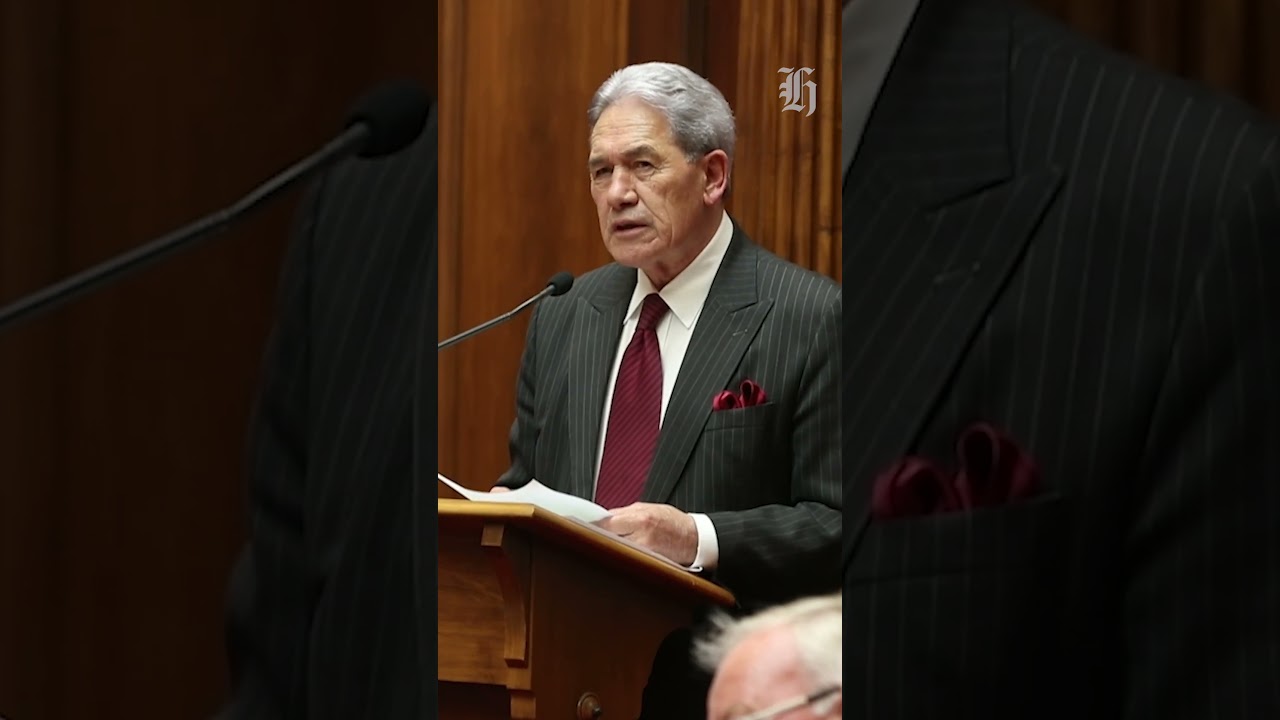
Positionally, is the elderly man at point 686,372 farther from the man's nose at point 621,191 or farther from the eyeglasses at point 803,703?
the eyeglasses at point 803,703

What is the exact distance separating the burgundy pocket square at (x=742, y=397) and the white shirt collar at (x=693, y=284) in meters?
0.07

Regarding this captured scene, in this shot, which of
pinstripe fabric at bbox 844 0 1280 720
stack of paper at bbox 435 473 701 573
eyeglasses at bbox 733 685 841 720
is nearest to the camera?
pinstripe fabric at bbox 844 0 1280 720

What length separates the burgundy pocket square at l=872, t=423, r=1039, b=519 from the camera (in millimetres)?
787

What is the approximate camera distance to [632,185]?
121 cm

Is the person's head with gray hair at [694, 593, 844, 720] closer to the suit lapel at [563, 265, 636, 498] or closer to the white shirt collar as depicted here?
the suit lapel at [563, 265, 636, 498]

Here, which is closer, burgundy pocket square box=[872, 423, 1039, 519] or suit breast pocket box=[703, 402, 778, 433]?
burgundy pocket square box=[872, 423, 1039, 519]

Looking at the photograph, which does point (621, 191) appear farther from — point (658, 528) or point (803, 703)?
point (803, 703)

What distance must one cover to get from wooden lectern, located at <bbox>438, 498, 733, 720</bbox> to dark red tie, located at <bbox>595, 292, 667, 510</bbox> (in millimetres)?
110
